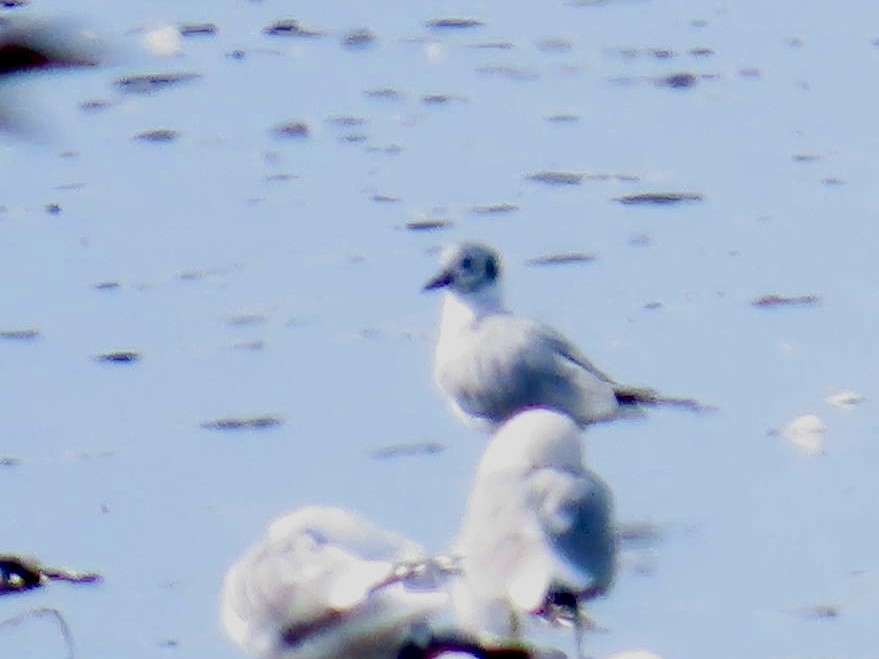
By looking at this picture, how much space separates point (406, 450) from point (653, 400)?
2.95 ft

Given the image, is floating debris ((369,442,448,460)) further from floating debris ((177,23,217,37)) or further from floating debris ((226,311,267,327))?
floating debris ((177,23,217,37))

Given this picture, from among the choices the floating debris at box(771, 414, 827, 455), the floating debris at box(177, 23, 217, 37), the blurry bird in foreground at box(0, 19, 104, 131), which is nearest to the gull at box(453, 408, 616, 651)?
the floating debris at box(771, 414, 827, 455)

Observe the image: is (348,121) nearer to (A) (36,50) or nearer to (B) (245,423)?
(B) (245,423)

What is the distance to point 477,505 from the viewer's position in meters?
5.41

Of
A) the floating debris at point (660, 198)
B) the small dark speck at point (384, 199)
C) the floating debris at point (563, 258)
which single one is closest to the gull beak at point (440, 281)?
the floating debris at point (563, 258)

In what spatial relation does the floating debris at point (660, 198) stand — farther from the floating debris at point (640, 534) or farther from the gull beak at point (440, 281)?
the floating debris at point (640, 534)

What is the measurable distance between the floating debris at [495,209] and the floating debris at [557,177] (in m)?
0.29

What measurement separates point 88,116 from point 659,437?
452cm

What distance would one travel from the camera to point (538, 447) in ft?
18.8

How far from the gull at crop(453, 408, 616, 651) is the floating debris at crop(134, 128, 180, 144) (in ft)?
15.9

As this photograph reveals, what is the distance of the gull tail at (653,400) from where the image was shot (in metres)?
7.12

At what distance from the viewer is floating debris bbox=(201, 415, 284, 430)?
7016 mm

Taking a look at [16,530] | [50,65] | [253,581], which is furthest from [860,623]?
[50,65]

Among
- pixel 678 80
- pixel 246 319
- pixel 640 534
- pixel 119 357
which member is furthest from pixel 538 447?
pixel 678 80
